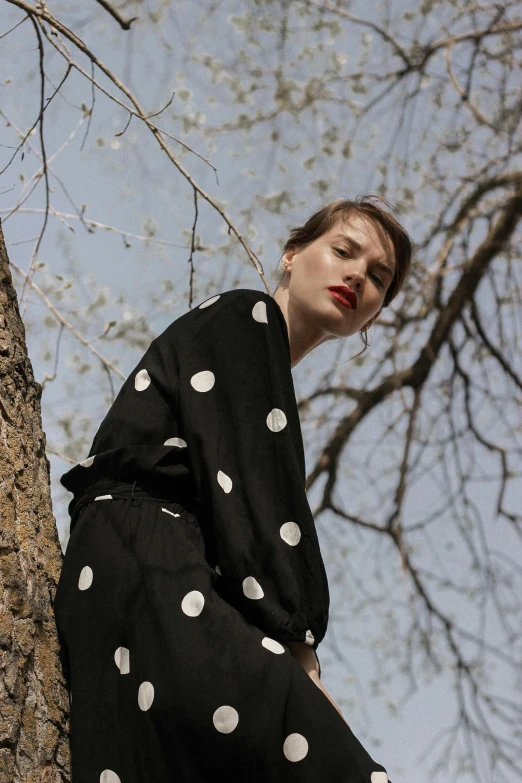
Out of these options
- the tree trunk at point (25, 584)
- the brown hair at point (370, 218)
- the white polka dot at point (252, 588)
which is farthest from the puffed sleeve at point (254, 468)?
the brown hair at point (370, 218)

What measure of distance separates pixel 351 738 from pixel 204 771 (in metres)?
0.19

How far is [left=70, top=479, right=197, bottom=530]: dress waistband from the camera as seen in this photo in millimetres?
1369

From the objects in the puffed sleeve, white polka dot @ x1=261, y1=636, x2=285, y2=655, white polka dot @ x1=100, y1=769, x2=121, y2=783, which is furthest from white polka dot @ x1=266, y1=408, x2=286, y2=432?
white polka dot @ x1=100, y1=769, x2=121, y2=783

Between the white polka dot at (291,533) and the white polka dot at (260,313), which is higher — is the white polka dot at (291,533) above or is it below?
below

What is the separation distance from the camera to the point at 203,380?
4.75 feet

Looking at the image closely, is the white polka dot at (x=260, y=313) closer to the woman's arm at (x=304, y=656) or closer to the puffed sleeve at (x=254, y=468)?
the puffed sleeve at (x=254, y=468)

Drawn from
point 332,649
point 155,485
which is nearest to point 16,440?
point 155,485

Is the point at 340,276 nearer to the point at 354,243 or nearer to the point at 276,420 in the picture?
the point at 354,243

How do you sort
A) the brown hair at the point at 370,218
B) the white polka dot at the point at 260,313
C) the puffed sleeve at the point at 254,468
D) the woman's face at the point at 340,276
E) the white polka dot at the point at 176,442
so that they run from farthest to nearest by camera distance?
the brown hair at the point at 370,218, the woman's face at the point at 340,276, the white polka dot at the point at 260,313, the white polka dot at the point at 176,442, the puffed sleeve at the point at 254,468

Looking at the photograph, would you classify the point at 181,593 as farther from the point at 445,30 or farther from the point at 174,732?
the point at 445,30

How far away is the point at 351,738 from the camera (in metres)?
1.21

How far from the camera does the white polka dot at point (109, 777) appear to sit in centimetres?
121

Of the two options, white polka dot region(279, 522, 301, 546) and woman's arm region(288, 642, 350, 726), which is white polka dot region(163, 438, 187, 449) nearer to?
white polka dot region(279, 522, 301, 546)

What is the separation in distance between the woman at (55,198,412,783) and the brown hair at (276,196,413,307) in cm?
34
